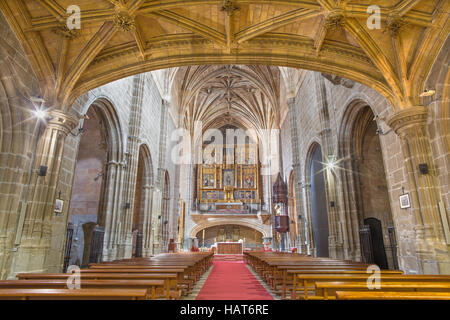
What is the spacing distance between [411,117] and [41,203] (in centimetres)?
901

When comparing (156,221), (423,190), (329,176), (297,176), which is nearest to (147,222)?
(156,221)

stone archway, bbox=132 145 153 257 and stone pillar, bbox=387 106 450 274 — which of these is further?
stone archway, bbox=132 145 153 257

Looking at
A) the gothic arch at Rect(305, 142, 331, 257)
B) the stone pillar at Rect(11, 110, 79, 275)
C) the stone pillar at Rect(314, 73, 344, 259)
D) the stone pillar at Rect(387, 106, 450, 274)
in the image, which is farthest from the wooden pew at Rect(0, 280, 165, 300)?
the gothic arch at Rect(305, 142, 331, 257)

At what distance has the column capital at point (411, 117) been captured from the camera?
22.0ft

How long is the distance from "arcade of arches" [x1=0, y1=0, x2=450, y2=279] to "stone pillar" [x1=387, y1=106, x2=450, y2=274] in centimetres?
2

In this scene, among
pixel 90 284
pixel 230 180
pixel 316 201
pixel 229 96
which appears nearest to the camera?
pixel 90 284

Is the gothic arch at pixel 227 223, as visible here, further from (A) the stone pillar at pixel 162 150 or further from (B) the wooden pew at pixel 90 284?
(B) the wooden pew at pixel 90 284

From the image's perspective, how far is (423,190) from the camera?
6.39 m

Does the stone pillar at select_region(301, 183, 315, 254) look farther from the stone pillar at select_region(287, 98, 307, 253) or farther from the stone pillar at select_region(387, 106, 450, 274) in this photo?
the stone pillar at select_region(387, 106, 450, 274)

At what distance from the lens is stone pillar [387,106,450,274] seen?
19.5ft

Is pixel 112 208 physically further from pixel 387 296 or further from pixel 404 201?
pixel 387 296

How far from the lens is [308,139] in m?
15.0

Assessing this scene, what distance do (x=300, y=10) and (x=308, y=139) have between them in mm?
8409
